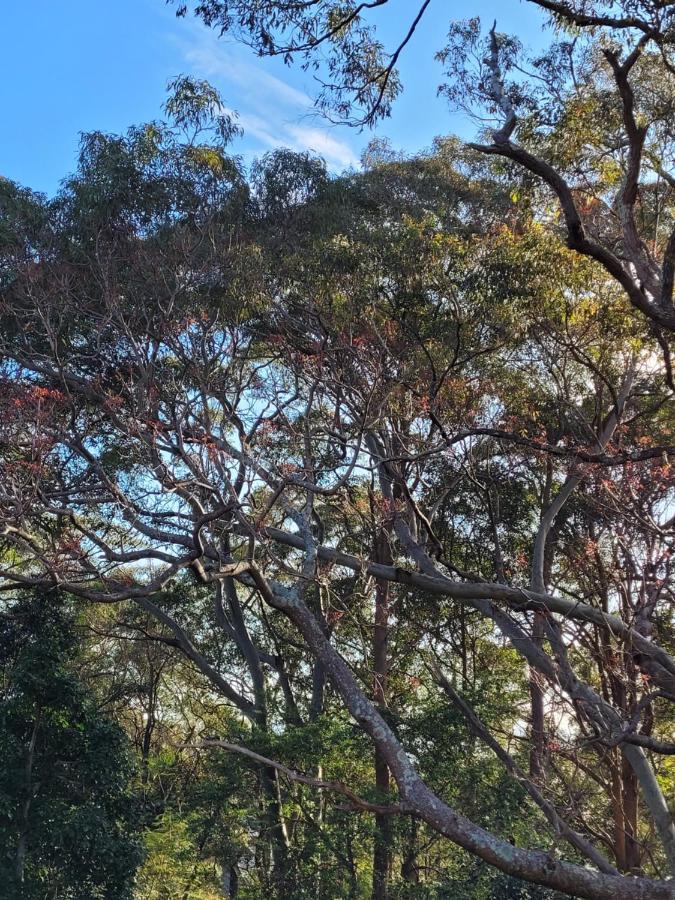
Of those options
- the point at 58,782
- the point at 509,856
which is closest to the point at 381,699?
the point at 58,782

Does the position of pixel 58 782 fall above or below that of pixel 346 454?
below

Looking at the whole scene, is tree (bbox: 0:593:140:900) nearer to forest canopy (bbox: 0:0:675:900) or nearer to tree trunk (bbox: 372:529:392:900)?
forest canopy (bbox: 0:0:675:900)

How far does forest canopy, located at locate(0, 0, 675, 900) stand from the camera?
6.50m

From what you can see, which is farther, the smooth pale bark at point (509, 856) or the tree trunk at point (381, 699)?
the tree trunk at point (381, 699)

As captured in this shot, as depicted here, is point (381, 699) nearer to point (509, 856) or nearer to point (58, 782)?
point (58, 782)

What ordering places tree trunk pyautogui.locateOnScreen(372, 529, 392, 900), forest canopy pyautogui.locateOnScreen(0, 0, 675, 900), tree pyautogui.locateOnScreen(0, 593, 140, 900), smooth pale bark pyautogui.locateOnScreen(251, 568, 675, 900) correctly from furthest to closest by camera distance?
tree trunk pyautogui.locateOnScreen(372, 529, 392, 900) < tree pyautogui.locateOnScreen(0, 593, 140, 900) < forest canopy pyautogui.locateOnScreen(0, 0, 675, 900) < smooth pale bark pyautogui.locateOnScreen(251, 568, 675, 900)

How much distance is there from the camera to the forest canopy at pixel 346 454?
6.50 metres

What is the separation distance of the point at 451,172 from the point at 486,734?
6485 mm

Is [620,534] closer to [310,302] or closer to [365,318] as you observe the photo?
[365,318]

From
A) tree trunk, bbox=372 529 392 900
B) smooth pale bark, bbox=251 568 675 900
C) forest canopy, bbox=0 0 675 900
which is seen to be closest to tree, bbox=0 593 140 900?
forest canopy, bbox=0 0 675 900

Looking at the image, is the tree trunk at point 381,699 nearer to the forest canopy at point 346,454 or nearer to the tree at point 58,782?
the forest canopy at point 346,454

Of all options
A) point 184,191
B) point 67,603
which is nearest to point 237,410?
point 184,191

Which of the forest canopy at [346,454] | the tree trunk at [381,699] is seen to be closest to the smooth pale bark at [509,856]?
the forest canopy at [346,454]

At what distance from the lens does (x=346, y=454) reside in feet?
24.6
